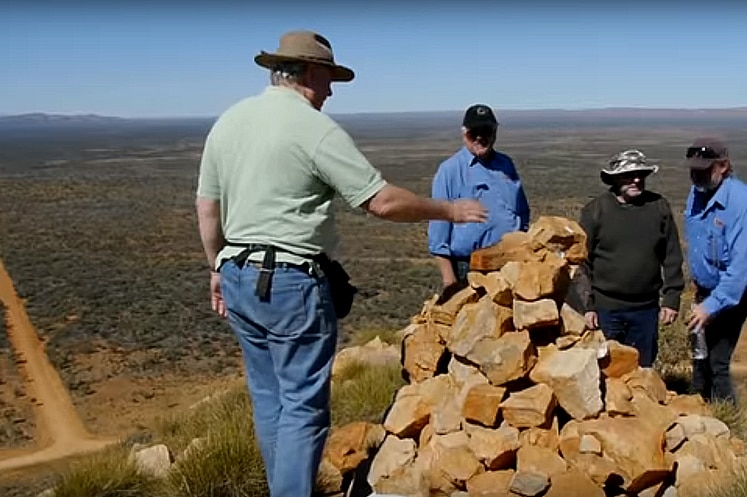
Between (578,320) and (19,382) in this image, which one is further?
(19,382)

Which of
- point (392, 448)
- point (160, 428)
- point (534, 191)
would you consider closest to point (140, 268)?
point (160, 428)

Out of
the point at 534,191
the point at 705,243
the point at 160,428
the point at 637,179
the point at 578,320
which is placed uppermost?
the point at 637,179

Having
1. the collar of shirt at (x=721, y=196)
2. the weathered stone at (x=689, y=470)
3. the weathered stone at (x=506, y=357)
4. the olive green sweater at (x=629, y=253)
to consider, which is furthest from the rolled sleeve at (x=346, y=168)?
the collar of shirt at (x=721, y=196)

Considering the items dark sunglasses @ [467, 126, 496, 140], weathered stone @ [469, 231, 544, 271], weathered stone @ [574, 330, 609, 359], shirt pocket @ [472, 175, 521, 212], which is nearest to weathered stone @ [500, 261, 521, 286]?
weathered stone @ [469, 231, 544, 271]

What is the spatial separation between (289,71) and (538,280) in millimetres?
1690

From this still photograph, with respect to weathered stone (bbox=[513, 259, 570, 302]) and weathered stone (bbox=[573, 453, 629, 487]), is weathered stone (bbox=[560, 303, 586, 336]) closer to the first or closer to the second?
weathered stone (bbox=[513, 259, 570, 302])

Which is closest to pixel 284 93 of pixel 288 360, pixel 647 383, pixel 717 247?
pixel 288 360

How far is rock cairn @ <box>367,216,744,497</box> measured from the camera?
12.3 ft

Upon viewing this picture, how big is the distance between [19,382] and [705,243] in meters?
11.5

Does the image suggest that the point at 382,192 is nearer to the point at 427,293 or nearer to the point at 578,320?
the point at 578,320

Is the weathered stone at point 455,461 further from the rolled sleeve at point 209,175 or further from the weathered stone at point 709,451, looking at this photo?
the rolled sleeve at point 209,175

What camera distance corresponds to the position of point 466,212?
3168 mm

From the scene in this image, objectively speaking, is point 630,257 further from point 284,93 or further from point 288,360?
point 284,93

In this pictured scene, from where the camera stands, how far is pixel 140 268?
24688 millimetres
